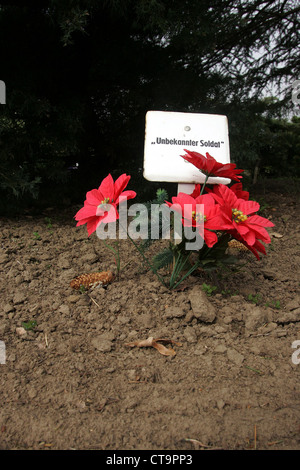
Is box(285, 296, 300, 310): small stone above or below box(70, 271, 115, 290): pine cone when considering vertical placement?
below

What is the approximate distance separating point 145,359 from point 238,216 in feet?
Result: 2.50

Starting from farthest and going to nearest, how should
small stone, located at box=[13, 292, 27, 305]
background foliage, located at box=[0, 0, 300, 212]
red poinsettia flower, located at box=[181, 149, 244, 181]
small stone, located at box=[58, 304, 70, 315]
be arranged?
background foliage, located at box=[0, 0, 300, 212] → small stone, located at box=[13, 292, 27, 305] → small stone, located at box=[58, 304, 70, 315] → red poinsettia flower, located at box=[181, 149, 244, 181]

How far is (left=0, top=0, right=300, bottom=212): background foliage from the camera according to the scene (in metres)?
2.82

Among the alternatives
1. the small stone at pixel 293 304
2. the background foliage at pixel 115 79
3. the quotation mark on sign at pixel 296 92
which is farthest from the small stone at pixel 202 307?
the quotation mark on sign at pixel 296 92

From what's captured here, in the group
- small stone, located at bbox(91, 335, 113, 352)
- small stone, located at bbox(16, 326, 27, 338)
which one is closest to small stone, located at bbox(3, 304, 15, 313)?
small stone, located at bbox(16, 326, 27, 338)

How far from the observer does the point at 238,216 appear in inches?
72.2

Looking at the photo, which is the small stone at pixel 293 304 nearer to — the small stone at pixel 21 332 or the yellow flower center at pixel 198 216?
the yellow flower center at pixel 198 216

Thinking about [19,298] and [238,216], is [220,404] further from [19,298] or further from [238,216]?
[19,298]

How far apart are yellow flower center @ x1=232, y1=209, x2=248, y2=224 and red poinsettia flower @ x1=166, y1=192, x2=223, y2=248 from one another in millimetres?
82

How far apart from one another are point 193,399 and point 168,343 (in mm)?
337

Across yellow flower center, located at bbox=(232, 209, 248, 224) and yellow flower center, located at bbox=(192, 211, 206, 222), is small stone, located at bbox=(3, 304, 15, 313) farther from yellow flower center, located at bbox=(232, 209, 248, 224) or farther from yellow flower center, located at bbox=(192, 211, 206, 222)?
yellow flower center, located at bbox=(232, 209, 248, 224)

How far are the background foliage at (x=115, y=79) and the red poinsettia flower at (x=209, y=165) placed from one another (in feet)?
3.81

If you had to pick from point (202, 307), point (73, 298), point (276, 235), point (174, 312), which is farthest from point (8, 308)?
point (276, 235)

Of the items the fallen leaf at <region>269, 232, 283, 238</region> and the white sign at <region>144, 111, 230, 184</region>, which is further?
the fallen leaf at <region>269, 232, 283, 238</region>
